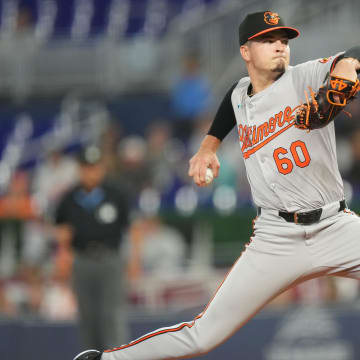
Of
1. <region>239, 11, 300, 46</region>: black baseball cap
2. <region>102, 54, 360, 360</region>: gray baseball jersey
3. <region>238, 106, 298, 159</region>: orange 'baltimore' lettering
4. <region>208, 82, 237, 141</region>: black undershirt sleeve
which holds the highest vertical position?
<region>239, 11, 300, 46</region>: black baseball cap

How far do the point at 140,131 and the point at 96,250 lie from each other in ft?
15.9

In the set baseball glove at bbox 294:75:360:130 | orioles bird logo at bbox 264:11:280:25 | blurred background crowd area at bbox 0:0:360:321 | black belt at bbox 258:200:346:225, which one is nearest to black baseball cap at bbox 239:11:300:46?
orioles bird logo at bbox 264:11:280:25

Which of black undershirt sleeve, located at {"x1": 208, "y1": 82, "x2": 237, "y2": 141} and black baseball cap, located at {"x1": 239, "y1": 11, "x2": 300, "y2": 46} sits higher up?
black baseball cap, located at {"x1": 239, "y1": 11, "x2": 300, "y2": 46}

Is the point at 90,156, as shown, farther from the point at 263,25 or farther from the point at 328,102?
the point at 328,102

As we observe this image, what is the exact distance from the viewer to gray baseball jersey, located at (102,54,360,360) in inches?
151

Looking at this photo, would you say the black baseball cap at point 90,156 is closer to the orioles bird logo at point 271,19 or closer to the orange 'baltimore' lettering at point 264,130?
Answer: the orange 'baltimore' lettering at point 264,130

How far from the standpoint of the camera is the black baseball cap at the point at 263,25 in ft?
12.7

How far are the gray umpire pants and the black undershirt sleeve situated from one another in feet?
9.19

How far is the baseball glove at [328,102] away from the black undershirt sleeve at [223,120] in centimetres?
93

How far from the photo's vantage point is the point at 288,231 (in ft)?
12.8

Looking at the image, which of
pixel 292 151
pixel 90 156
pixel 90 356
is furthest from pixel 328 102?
pixel 90 156

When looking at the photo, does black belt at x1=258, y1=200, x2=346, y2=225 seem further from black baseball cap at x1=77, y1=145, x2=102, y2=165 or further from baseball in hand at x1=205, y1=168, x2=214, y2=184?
black baseball cap at x1=77, y1=145, x2=102, y2=165

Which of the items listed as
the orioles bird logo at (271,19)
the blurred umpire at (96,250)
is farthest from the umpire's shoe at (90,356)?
the blurred umpire at (96,250)

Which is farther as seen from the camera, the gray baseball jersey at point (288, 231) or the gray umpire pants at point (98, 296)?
the gray umpire pants at point (98, 296)
